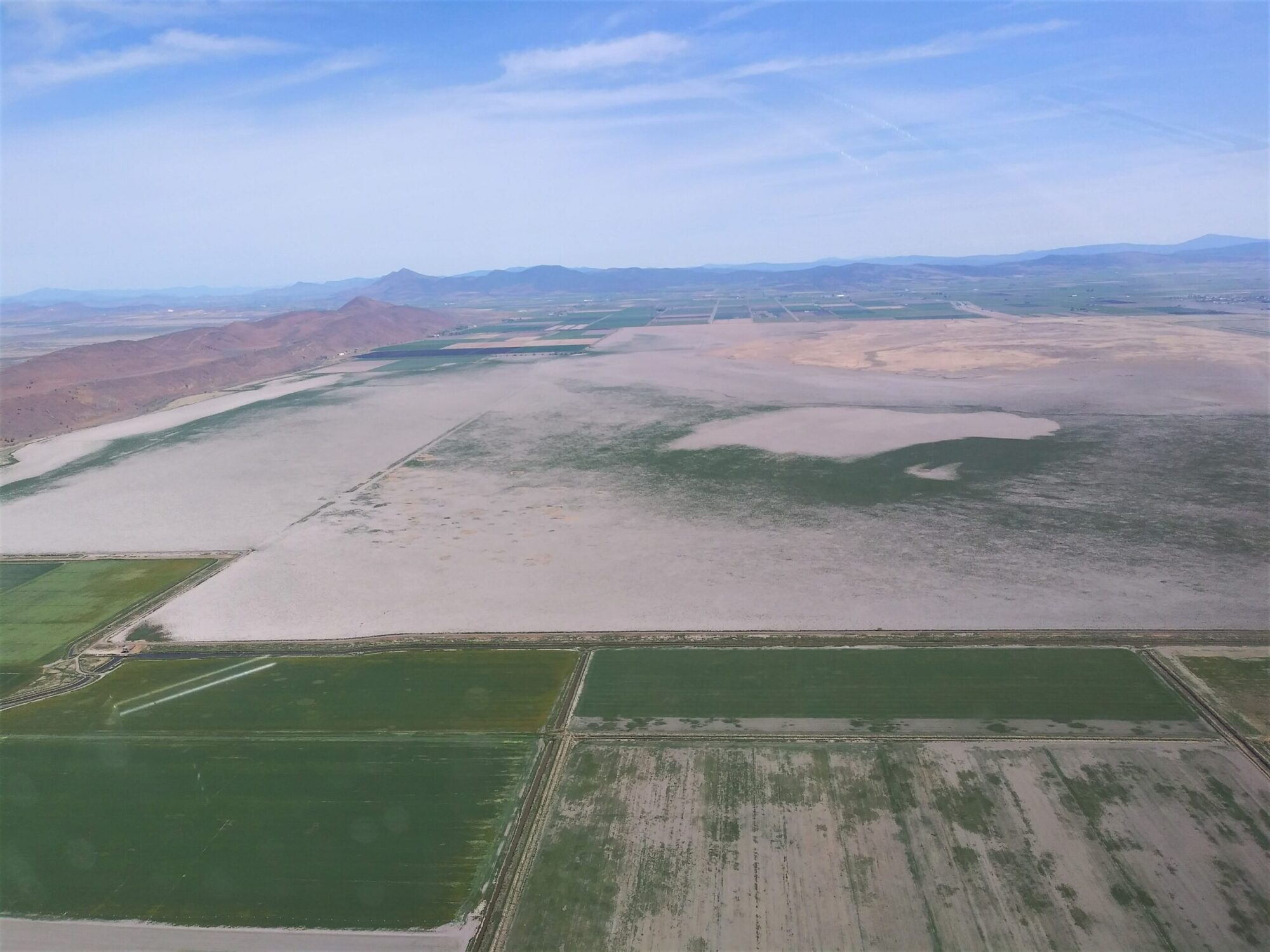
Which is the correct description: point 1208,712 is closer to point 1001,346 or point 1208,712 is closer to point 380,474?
point 380,474

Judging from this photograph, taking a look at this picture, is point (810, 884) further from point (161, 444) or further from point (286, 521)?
point (161, 444)

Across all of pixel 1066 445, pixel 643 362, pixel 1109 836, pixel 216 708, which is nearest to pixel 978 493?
pixel 1066 445

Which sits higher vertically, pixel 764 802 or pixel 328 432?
pixel 328 432

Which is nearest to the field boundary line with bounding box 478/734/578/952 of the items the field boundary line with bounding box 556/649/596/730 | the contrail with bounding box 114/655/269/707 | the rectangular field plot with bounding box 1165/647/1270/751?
the field boundary line with bounding box 556/649/596/730

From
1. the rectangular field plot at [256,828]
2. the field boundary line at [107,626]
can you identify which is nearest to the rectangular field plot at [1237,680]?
the rectangular field plot at [256,828]

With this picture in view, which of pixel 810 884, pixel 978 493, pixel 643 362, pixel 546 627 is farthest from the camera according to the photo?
pixel 643 362

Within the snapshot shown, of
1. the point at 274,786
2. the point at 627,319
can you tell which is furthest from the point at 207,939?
the point at 627,319

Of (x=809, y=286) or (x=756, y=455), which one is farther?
(x=809, y=286)
